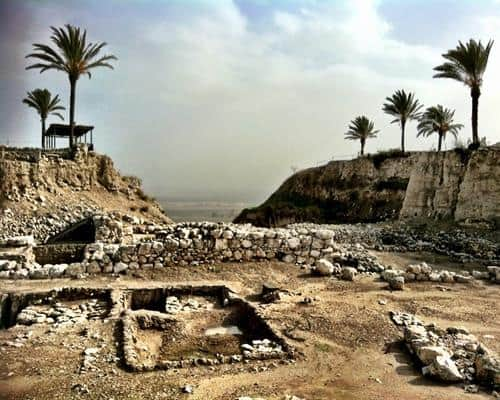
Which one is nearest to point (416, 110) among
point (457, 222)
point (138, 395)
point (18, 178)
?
A: point (457, 222)

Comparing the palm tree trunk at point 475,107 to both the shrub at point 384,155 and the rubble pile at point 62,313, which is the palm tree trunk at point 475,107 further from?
the rubble pile at point 62,313

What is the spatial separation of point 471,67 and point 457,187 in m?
7.24

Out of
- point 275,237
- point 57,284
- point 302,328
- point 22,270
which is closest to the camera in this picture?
point 302,328

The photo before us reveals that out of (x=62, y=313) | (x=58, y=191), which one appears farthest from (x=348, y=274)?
(x=58, y=191)

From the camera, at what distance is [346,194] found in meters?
39.2

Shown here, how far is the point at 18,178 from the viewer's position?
21500mm

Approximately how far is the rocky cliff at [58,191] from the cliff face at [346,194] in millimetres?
13816

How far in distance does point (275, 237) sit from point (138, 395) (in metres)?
7.60

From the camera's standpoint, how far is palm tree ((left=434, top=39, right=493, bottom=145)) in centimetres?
2475

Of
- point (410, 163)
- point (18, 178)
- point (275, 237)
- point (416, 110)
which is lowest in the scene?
point (275, 237)

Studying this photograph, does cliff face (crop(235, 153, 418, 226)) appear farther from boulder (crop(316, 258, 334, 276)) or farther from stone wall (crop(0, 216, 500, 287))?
boulder (crop(316, 258, 334, 276))

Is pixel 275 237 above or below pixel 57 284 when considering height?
above

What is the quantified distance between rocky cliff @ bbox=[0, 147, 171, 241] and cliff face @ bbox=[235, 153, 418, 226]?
544 inches

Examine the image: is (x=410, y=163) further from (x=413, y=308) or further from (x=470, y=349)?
(x=470, y=349)
